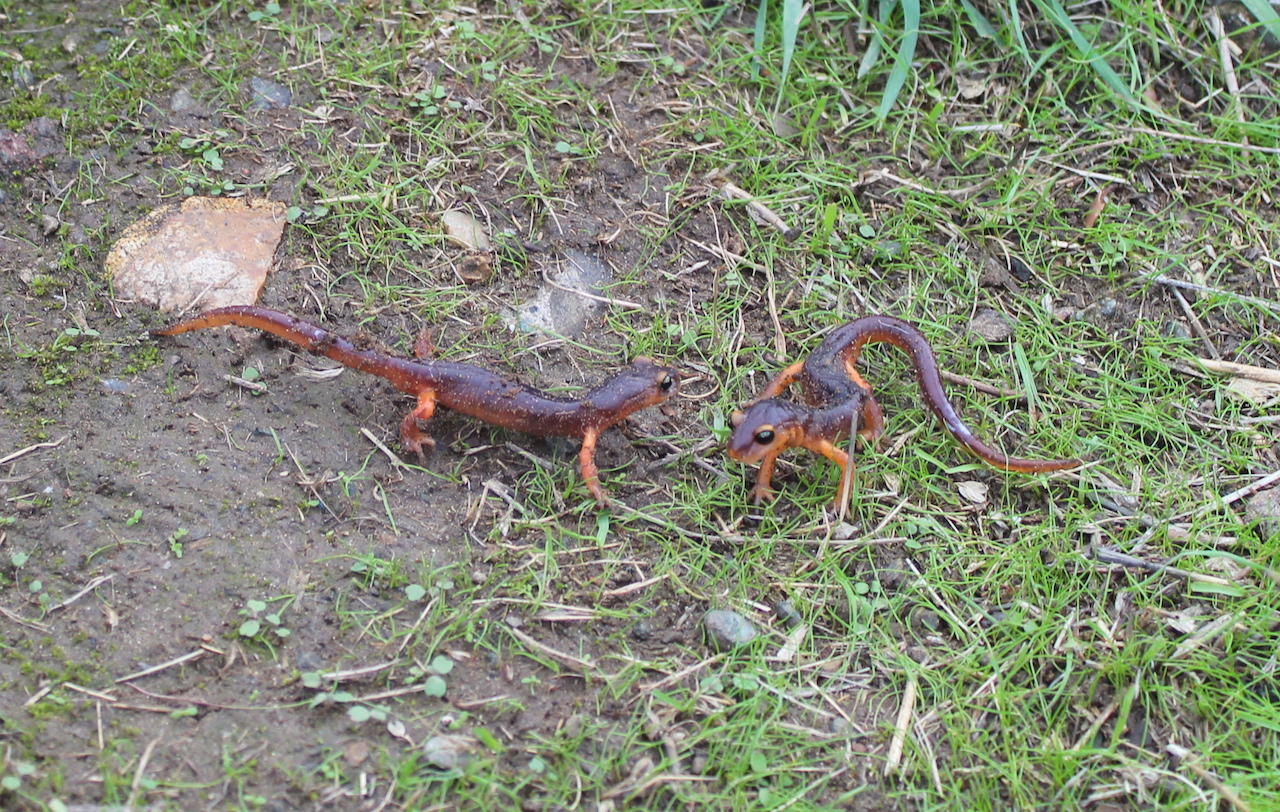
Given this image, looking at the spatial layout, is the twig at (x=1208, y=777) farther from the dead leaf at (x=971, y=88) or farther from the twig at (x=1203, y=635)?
the dead leaf at (x=971, y=88)

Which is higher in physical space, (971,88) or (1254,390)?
(971,88)

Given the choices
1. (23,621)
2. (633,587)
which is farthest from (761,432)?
(23,621)

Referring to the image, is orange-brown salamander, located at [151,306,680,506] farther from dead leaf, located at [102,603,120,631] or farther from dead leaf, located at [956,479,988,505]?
dead leaf, located at [956,479,988,505]

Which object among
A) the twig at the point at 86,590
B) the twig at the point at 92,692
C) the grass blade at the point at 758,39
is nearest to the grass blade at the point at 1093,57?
the grass blade at the point at 758,39

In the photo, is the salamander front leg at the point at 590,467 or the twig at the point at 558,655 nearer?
the twig at the point at 558,655

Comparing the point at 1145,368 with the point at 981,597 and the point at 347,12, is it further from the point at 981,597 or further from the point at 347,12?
the point at 347,12

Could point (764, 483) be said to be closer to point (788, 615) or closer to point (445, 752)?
point (788, 615)
